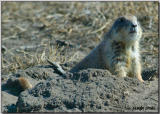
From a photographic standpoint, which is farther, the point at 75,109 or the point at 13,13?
the point at 13,13

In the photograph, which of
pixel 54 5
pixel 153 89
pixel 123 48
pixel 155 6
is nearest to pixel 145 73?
pixel 123 48

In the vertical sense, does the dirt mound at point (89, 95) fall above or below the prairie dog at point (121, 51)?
below

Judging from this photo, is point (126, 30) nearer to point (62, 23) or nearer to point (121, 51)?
point (121, 51)

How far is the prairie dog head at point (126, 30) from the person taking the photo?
624 centimetres

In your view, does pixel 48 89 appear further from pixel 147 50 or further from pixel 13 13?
pixel 13 13

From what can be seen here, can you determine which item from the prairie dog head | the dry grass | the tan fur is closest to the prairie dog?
the prairie dog head

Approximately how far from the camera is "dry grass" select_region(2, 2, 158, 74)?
9945 millimetres

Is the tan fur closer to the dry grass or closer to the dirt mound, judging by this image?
the dirt mound

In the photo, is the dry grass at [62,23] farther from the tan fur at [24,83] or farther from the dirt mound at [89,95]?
the dirt mound at [89,95]


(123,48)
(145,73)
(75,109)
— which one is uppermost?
(123,48)

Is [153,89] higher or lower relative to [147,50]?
lower

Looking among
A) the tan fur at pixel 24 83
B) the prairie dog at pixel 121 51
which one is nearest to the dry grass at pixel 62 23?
the prairie dog at pixel 121 51

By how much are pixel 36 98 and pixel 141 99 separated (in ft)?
4.89

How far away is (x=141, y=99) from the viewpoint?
209 inches
